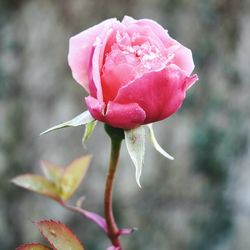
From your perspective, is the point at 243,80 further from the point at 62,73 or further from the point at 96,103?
the point at 96,103

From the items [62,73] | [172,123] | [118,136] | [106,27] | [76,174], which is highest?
[106,27]

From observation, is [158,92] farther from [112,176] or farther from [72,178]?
[72,178]

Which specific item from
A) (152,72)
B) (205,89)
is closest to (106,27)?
(152,72)

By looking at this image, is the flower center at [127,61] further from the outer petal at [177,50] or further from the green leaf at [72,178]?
the green leaf at [72,178]

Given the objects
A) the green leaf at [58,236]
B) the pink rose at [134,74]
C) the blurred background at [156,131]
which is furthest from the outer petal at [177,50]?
the blurred background at [156,131]

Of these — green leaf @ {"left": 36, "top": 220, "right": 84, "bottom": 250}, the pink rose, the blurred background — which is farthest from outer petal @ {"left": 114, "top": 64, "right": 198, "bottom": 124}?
the blurred background

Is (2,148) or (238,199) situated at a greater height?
(2,148)
